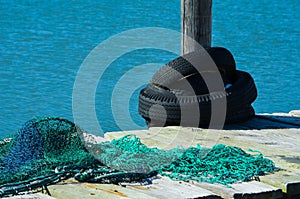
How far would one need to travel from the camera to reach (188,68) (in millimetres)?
6336

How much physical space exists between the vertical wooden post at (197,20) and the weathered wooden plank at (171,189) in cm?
233

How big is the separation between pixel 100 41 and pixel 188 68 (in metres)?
8.14

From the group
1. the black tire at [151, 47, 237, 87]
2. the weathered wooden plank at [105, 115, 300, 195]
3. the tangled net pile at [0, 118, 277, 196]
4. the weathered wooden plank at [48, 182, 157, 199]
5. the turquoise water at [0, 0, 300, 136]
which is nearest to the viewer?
the weathered wooden plank at [48, 182, 157, 199]

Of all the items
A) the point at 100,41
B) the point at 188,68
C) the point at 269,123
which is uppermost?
the point at 188,68

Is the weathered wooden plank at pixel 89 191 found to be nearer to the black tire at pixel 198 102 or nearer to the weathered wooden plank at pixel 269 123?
the black tire at pixel 198 102

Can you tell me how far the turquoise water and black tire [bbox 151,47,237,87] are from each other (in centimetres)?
286

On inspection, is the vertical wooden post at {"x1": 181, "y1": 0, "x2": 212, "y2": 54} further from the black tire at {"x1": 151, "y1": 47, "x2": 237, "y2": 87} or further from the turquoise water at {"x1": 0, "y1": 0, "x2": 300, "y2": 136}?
the turquoise water at {"x1": 0, "y1": 0, "x2": 300, "y2": 136}

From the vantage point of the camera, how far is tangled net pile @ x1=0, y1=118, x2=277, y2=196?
4383 millimetres

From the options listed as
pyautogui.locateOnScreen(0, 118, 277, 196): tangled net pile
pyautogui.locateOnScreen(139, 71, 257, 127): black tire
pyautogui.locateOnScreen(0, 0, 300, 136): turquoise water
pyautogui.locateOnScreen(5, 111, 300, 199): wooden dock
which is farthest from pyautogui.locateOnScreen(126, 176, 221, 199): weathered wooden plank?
pyautogui.locateOnScreen(0, 0, 300, 136): turquoise water

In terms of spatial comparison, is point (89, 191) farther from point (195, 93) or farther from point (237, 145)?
point (195, 93)

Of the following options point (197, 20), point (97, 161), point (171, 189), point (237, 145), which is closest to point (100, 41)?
point (197, 20)

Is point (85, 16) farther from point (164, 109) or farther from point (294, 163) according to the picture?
point (294, 163)

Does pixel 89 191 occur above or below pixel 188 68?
below

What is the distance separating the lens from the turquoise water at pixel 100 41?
10344mm
